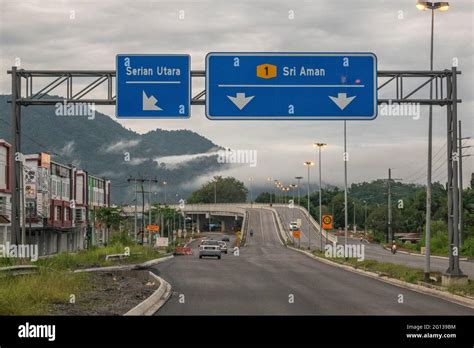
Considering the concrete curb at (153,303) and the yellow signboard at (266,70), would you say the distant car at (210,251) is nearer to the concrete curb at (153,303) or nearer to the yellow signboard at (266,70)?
the concrete curb at (153,303)

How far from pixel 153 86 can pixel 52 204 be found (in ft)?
191

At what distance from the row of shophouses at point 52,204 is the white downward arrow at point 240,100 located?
113 feet

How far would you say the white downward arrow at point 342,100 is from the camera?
25.3 m

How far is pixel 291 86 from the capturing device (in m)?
25.3

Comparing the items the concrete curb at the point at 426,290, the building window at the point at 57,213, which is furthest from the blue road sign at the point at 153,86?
the building window at the point at 57,213

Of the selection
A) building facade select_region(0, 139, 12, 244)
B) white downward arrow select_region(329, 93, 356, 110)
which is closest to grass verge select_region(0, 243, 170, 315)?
white downward arrow select_region(329, 93, 356, 110)

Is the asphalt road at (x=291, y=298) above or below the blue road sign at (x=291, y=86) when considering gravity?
below

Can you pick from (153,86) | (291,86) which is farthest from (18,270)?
(291,86)

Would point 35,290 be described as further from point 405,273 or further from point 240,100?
point 405,273

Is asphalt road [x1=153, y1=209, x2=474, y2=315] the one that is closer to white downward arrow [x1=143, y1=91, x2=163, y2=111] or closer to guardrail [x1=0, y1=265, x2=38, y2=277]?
guardrail [x1=0, y1=265, x2=38, y2=277]

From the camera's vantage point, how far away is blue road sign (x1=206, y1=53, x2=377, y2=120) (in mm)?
25219

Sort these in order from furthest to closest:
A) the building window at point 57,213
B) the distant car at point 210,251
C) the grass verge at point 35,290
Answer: the building window at point 57,213 → the distant car at point 210,251 → the grass verge at point 35,290

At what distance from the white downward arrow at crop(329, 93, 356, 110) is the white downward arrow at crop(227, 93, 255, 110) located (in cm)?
285
